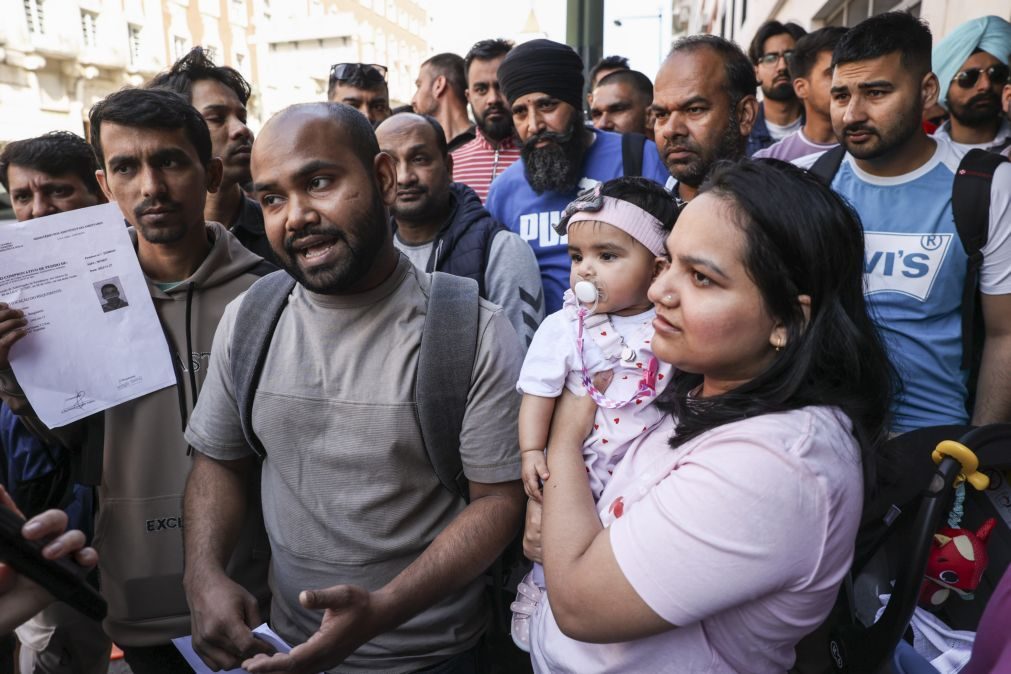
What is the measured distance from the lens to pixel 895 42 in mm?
2725

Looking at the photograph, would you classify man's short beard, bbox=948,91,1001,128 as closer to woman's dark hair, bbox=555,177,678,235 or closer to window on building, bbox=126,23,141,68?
woman's dark hair, bbox=555,177,678,235

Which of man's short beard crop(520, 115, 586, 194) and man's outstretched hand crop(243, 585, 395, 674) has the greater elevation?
man's short beard crop(520, 115, 586, 194)

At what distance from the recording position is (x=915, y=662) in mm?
1775

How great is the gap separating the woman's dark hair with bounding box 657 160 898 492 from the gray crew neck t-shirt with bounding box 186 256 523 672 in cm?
55

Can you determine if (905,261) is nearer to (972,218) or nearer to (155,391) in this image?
(972,218)

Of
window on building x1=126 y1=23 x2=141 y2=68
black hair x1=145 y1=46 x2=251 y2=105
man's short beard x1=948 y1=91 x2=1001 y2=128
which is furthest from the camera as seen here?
window on building x1=126 y1=23 x2=141 y2=68

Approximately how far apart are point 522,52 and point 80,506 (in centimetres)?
291

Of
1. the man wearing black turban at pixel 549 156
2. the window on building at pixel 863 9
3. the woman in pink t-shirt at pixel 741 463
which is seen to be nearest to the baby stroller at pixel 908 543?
the woman in pink t-shirt at pixel 741 463

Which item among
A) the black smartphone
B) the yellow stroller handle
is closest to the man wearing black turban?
the yellow stroller handle

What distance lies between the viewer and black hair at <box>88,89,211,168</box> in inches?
94.4

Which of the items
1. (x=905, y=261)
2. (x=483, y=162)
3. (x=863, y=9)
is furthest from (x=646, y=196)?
(x=863, y=9)

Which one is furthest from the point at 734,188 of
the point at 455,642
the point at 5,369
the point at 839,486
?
the point at 5,369

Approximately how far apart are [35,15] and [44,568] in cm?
3096

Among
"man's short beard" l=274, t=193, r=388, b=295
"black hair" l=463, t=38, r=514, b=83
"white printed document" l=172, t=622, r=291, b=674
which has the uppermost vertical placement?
"black hair" l=463, t=38, r=514, b=83
